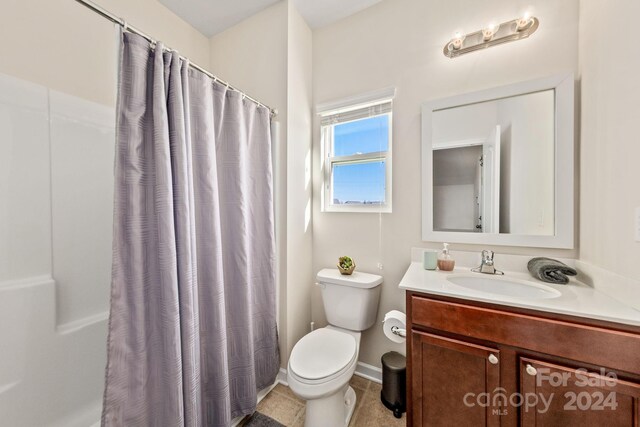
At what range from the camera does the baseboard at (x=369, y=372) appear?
168 cm

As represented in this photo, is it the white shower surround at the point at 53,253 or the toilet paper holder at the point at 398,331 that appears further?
the toilet paper holder at the point at 398,331

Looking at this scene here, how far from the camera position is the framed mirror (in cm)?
120

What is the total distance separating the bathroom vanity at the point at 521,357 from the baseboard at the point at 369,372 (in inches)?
24.0

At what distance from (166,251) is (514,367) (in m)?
1.44

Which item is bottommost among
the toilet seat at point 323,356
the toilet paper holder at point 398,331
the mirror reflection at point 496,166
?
the toilet seat at point 323,356

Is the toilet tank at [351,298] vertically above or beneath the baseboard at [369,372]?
above

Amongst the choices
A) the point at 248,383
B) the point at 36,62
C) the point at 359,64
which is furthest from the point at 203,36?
the point at 248,383

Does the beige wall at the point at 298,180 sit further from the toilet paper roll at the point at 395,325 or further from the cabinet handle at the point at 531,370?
the cabinet handle at the point at 531,370

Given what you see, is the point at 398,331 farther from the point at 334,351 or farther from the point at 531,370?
the point at 531,370

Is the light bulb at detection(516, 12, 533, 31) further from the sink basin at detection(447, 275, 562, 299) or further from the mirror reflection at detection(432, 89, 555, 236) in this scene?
the sink basin at detection(447, 275, 562, 299)

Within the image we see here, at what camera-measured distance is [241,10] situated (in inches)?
68.8

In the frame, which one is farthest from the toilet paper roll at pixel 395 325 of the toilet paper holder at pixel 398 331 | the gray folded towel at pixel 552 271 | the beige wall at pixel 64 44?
the beige wall at pixel 64 44

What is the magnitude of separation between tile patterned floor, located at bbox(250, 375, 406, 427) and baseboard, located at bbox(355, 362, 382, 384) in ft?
0.12

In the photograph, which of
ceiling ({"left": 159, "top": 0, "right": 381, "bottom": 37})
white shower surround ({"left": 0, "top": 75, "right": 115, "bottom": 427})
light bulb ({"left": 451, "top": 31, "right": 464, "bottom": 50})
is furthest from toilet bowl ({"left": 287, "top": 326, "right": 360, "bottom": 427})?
ceiling ({"left": 159, "top": 0, "right": 381, "bottom": 37})
